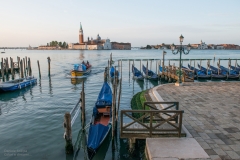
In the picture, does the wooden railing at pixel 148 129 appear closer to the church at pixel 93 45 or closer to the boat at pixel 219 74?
the boat at pixel 219 74

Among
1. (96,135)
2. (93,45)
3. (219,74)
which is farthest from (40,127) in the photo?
(93,45)

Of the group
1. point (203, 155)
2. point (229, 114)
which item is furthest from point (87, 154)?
point (229, 114)

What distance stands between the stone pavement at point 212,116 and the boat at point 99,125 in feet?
10.0

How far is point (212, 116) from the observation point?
808 cm

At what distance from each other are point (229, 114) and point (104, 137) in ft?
16.7

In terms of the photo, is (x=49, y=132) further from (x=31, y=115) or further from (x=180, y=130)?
(x=180, y=130)

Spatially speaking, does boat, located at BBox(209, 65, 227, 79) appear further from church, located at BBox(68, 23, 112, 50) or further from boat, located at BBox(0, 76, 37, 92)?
church, located at BBox(68, 23, 112, 50)

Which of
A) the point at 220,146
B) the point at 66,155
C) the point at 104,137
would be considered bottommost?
the point at 66,155

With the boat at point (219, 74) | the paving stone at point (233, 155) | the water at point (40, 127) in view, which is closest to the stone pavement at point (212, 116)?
the paving stone at point (233, 155)

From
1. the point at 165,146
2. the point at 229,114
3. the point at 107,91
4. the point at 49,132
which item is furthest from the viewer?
the point at 107,91

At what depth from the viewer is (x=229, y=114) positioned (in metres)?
8.27

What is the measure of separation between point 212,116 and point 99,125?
175 inches

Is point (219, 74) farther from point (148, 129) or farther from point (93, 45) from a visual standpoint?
point (93, 45)

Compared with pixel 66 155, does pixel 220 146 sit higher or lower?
higher
